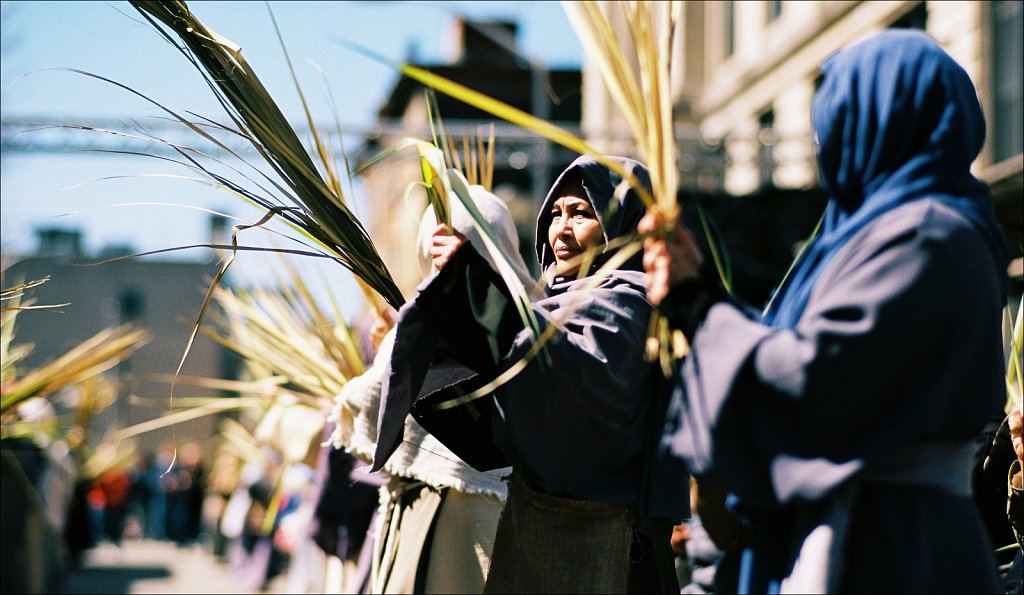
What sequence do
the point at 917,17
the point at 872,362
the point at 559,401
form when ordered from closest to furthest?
1. the point at 872,362
2. the point at 559,401
3. the point at 917,17

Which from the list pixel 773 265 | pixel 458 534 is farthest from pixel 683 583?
pixel 773 265

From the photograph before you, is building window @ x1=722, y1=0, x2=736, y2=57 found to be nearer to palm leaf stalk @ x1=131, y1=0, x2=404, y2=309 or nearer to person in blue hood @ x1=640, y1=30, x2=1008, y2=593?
palm leaf stalk @ x1=131, y1=0, x2=404, y2=309

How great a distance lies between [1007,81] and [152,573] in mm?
10373

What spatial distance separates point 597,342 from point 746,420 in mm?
547

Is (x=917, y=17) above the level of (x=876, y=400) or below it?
above

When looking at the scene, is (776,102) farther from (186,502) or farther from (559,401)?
(559,401)

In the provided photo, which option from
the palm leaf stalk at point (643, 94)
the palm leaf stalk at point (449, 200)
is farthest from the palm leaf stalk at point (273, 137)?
the palm leaf stalk at point (643, 94)

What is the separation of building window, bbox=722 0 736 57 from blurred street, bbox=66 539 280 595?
1146 centimetres

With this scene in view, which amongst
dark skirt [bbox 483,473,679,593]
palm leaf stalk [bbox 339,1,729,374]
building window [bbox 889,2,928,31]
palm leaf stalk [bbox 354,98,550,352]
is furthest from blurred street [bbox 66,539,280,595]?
palm leaf stalk [bbox 339,1,729,374]

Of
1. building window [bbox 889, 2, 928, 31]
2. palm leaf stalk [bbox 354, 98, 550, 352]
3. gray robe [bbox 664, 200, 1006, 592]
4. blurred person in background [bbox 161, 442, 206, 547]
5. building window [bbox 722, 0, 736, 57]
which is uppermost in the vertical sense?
building window [bbox 722, 0, 736, 57]

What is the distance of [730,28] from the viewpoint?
20.9m

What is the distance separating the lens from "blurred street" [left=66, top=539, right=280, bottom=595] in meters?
12.1

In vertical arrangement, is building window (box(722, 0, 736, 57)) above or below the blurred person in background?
above

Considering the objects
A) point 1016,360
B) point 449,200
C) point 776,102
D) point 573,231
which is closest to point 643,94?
point 449,200
